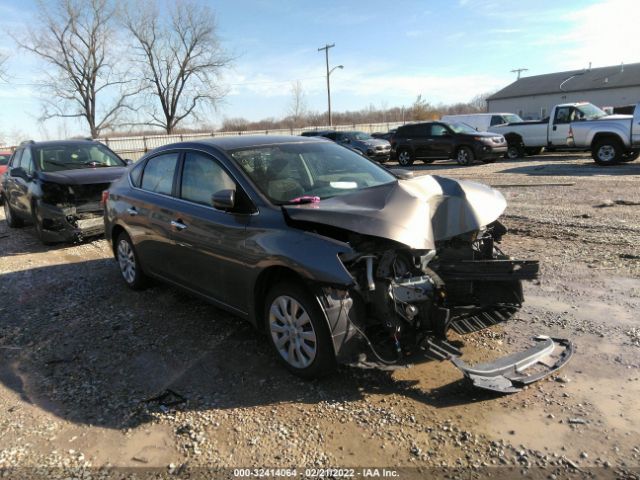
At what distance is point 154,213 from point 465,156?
52.2 ft

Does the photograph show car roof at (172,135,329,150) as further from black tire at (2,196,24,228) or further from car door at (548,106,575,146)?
car door at (548,106,575,146)

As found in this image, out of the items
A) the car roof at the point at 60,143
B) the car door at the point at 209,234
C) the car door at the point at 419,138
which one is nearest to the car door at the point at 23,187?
the car roof at the point at 60,143

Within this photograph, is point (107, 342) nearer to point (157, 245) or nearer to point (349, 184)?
point (157, 245)

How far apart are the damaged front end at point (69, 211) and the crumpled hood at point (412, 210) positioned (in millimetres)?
5649

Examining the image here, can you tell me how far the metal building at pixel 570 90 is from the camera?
4984 cm

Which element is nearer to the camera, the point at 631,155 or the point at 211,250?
the point at 211,250

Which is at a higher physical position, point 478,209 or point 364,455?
point 478,209

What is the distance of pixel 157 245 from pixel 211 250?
1.13 metres

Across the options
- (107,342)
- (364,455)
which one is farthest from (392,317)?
(107,342)

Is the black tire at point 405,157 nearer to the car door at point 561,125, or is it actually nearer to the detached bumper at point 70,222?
the car door at point 561,125

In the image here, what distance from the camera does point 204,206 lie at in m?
4.28

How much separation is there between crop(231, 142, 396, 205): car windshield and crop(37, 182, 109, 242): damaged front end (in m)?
4.91

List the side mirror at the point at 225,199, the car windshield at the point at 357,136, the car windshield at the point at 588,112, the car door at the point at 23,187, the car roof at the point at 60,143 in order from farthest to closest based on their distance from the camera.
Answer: the car windshield at the point at 357,136
the car windshield at the point at 588,112
the car roof at the point at 60,143
the car door at the point at 23,187
the side mirror at the point at 225,199

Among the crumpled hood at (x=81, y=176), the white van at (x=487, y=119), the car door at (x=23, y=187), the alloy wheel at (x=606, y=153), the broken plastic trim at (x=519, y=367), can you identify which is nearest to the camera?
the broken plastic trim at (x=519, y=367)
